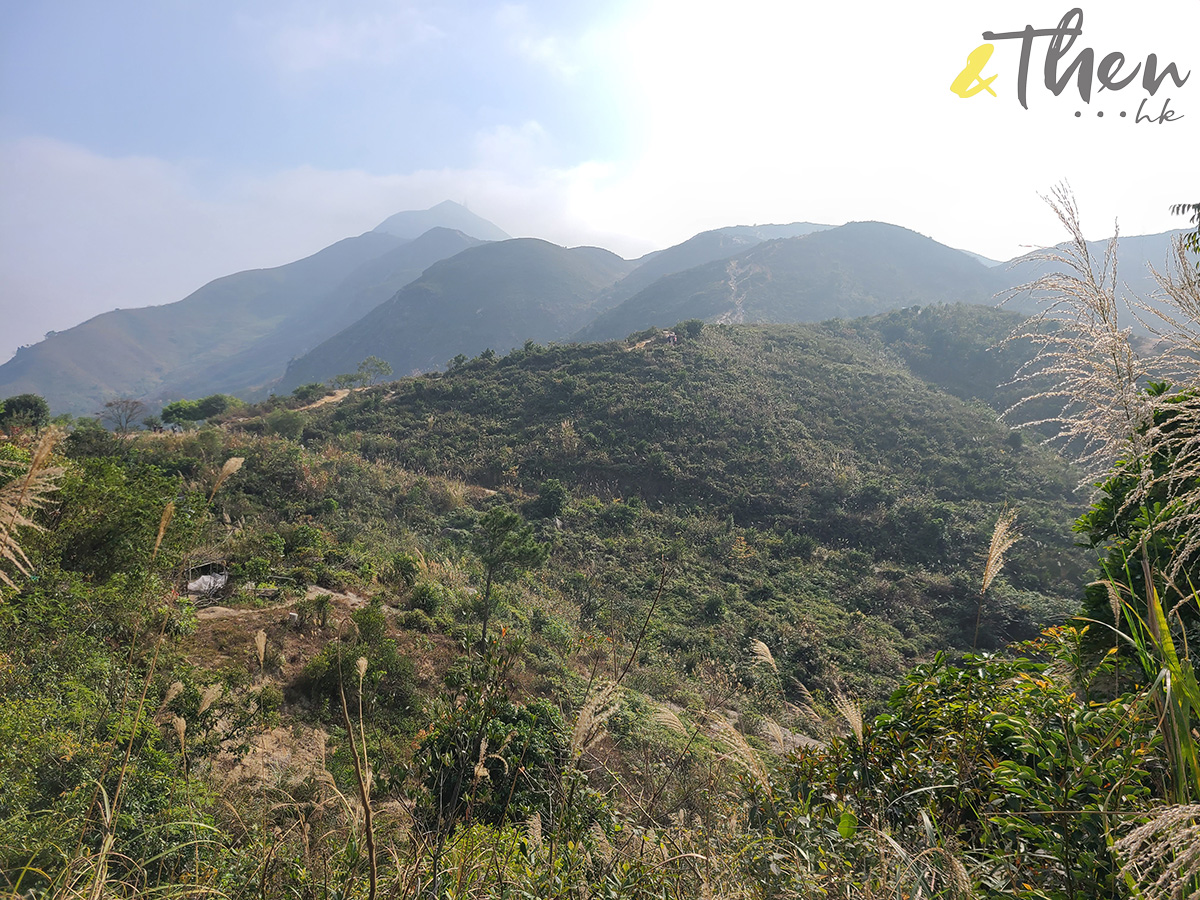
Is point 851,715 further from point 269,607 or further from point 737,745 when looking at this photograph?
point 269,607

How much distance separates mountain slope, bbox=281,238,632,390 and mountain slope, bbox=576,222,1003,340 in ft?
92.0

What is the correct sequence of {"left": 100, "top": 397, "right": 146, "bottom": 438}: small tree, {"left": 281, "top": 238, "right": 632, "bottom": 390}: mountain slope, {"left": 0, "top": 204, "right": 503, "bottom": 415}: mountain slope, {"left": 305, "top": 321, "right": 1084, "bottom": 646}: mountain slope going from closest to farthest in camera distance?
1. {"left": 305, "top": 321, "right": 1084, "bottom": 646}: mountain slope
2. {"left": 100, "top": 397, "right": 146, "bottom": 438}: small tree
3. {"left": 281, "top": 238, "right": 632, "bottom": 390}: mountain slope
4. {"left": 0, "top": 204, "right": 503, "bottom": 415}: mountain slope

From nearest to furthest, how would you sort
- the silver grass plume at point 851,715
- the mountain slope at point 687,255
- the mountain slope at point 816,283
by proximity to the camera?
the silver grass plume at point 851,715, the mountain slope at point 816,283, the mountain slope at point 687,255

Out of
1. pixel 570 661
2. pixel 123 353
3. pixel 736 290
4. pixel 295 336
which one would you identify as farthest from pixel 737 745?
pixel 123 353

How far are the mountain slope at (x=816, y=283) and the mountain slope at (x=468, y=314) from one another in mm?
28039

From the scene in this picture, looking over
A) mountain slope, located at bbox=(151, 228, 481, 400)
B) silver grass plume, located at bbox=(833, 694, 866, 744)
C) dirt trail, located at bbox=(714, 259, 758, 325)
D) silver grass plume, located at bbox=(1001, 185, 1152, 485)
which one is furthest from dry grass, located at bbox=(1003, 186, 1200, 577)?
mountain slope, located at bbox=(151, 228, 481, 400)

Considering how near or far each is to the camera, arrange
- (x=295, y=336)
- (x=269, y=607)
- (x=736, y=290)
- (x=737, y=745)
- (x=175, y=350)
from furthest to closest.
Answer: (x=175, y=350), (x=295, y=336), (x=736, y=290), (x=269, y=607), (x=737, y=745)

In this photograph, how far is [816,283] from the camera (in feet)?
254

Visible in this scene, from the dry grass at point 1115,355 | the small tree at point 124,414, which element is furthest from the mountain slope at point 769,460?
the dry grass at point 1115,355

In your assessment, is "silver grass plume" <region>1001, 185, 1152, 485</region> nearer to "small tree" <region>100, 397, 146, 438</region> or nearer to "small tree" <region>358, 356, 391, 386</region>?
"small tree" <region>100, 397, 146, 438</region>

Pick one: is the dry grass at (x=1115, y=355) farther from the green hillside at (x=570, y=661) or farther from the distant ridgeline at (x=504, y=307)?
the distant ridgeline at (x=504, y=307)

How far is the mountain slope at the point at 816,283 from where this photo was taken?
7231 cm

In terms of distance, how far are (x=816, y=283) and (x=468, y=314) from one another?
234ft

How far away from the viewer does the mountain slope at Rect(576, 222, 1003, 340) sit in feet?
237
